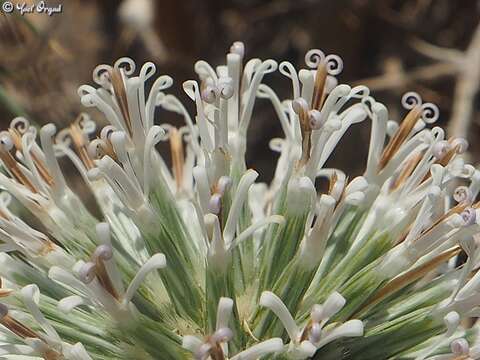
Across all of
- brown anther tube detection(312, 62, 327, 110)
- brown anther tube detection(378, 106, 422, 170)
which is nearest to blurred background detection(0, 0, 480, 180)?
brown anther tube detection(378, 106, 422, 170)

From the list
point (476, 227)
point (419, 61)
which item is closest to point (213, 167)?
point (476, 227)

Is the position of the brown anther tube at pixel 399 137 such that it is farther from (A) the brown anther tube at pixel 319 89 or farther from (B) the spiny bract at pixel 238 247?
(A) the brown anther tube at pixel 319 89

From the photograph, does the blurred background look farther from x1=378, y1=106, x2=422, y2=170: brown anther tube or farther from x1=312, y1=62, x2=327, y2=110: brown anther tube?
x1=312, y1=62, x2=327, y2=110: brown anther tube

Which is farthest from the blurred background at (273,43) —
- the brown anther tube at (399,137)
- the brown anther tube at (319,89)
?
the brown anther tube at (319,89)

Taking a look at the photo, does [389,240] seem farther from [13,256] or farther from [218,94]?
[13,256]

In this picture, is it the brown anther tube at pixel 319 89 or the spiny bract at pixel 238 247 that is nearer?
the spiny bract at pixel 238 247

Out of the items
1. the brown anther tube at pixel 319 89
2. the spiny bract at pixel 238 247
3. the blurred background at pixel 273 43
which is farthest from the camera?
the blurred background at pixel 273 43
